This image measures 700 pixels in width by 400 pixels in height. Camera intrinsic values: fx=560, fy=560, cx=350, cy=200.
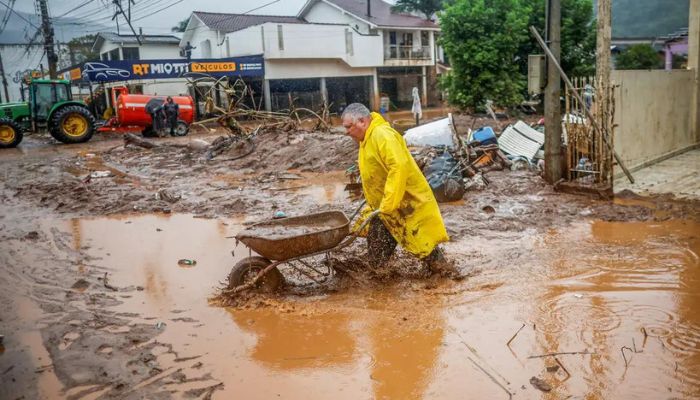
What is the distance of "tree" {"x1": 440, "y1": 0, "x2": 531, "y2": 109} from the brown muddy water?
54.6ft

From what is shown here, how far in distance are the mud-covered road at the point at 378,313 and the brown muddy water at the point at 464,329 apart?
2 cm

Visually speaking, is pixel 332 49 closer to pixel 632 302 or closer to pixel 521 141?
pixel 521 141

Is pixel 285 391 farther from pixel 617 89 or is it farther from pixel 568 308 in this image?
pixel 617 89

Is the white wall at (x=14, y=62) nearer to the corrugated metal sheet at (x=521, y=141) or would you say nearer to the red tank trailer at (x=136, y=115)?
the red tank trailer at (x=136, y=115)

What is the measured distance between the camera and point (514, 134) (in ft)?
40.4

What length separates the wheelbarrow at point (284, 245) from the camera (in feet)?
15.5

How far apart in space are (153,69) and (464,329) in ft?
77.6

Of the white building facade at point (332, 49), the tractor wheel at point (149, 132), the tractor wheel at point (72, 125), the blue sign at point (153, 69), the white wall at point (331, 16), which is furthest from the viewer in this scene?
the white wall at point (331, 16)

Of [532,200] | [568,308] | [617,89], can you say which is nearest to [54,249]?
[568,308]

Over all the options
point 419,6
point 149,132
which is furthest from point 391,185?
point 419,6

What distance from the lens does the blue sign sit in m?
23.1

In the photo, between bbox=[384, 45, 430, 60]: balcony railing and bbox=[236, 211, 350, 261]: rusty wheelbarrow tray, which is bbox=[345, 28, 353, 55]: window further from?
bbox=[236, 211, 350, 261]: rusty wheelbarrow tray

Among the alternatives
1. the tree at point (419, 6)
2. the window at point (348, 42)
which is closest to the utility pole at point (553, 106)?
the window at point (348, 42)

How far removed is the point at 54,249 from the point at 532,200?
270 inches
